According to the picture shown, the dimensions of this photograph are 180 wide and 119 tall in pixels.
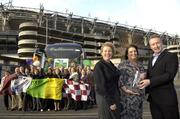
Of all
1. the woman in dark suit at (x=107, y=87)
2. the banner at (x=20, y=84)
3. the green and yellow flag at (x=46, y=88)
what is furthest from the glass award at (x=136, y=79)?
the banner at (x=20, y=84)

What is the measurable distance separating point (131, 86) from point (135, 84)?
7 centimetres

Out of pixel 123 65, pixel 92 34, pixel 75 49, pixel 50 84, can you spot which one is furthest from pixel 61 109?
pixel 92 34

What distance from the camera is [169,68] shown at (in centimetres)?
526

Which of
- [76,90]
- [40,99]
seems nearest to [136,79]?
[76,90]

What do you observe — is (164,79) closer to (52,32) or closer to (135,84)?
(135,84)

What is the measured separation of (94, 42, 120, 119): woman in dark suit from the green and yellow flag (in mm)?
10292

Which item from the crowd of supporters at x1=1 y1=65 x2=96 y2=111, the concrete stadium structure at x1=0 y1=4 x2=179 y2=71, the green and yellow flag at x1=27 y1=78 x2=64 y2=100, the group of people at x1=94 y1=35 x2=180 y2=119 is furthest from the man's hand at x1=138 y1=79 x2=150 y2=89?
the concrete stadium structure at x1=0 y1=4 x2=179 y2=71

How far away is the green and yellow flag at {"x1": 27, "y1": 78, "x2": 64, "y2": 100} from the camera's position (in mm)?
15969

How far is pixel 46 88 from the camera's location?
16109 millimetres

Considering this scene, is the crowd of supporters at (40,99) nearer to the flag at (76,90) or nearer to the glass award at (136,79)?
the flag at (76,90)

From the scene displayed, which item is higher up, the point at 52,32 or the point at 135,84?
the point at 52,32

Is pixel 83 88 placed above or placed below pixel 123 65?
below

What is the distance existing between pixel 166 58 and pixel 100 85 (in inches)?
38.7

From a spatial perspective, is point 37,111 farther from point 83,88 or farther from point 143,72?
point 143,72
